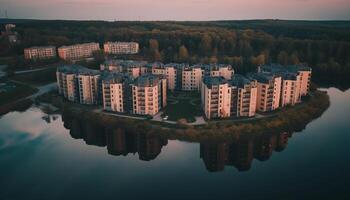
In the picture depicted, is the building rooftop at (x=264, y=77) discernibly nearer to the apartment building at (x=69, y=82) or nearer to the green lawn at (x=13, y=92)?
the apartment building at (x=69, y=82)

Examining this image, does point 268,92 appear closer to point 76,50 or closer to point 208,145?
point 208,145

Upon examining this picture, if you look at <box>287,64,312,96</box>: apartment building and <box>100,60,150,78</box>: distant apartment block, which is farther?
<box>100,60,150,78</box>: distant apartment block

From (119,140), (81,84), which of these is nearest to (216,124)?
(119,140)

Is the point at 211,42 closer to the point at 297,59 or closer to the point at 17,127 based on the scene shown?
the point at 297,59

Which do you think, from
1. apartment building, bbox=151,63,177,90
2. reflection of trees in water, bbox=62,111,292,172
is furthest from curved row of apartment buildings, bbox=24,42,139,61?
reflection of trees in water, bbox=62,111,292,172

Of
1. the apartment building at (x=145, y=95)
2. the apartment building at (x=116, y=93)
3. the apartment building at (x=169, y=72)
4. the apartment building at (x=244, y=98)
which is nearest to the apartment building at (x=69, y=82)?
the apartment building at (x=116, y=93)

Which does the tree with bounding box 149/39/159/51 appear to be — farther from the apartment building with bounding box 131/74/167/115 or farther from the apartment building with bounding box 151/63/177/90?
the apartment building with bounding box 131/74/167/115
